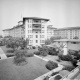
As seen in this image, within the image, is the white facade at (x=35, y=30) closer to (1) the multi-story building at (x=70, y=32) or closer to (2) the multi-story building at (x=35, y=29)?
(2) the multi-story building at (x=35, y=29)

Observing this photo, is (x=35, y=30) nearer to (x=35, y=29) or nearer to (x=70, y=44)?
(x=35, y=29)

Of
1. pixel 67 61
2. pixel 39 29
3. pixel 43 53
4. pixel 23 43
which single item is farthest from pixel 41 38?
pixel 67 61

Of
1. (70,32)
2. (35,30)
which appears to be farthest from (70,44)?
(70,32)

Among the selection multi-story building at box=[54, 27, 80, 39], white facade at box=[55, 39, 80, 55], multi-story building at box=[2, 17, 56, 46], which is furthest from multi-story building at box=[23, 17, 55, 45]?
multi-story building at box=[54, 27, 80, 39]

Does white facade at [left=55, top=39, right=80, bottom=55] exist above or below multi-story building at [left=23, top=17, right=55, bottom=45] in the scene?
below

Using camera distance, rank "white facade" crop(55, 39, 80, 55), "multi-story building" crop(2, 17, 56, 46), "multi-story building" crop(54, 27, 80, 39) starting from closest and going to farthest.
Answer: "white facade" crop(55, 39, 80, 55) < "multi-story building" crop(2, 17, 56, 46) < "multi-story building" crop(54, 27, 80, 39)

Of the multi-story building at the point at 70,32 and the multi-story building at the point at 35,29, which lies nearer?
the multi-story building at the point at 35,29

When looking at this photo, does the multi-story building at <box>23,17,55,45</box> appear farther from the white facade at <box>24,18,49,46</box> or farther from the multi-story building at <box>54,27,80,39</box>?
the multi-story building at <box>54,27,80,39</box>

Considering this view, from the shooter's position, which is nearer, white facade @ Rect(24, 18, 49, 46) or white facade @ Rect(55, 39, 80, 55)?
white facade @ Rect(55, 39, 80, 55)

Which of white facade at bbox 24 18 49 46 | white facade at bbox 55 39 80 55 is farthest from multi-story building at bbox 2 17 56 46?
white facade at bbox 55 39 80 55

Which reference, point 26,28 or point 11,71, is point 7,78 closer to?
point 11,71

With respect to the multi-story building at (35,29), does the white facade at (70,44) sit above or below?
below

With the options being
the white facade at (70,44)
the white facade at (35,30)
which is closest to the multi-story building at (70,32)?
the white facade at (35,30)

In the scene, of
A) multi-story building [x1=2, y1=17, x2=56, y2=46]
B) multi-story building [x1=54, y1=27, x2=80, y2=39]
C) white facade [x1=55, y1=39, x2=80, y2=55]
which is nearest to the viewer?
white facade [x1=55, y1=39, x2=80, y2=55]
